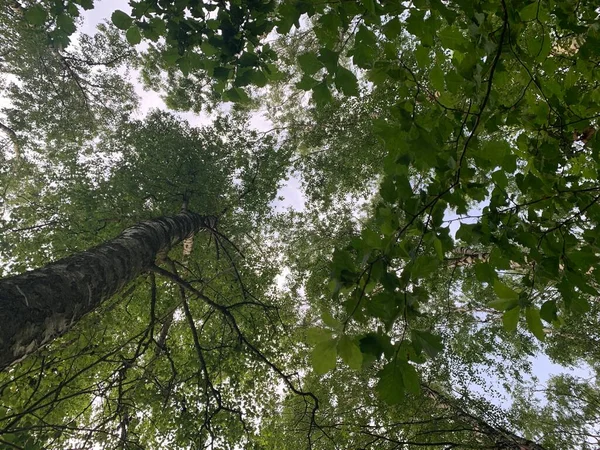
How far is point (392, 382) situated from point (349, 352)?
0.44 ft

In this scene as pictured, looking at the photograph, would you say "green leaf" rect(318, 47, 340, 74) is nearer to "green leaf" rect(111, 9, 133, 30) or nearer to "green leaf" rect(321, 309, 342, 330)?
"green leaf" rect(321, 309, 342, 330)

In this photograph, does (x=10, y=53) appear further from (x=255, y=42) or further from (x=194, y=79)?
(x=255, y=42)

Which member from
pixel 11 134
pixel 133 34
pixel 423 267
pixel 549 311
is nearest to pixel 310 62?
pixel 423 267

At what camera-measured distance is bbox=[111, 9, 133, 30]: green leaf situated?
191 cm

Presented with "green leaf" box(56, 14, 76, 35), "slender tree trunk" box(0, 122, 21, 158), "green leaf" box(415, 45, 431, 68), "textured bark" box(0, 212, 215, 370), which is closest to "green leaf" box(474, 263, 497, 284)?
"green leaf" box(415, 45, 431, 68)

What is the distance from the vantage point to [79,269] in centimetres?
237

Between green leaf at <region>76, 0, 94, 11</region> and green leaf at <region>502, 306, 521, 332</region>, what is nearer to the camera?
green leaf at <region>502, 306, 521, 332</region>

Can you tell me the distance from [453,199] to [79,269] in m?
2.54

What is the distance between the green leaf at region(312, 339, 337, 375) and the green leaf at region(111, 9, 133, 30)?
2.15m

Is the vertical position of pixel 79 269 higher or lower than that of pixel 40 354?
higher

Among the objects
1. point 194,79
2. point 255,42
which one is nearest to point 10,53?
point 194,79

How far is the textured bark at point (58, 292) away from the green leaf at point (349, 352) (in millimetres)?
1793

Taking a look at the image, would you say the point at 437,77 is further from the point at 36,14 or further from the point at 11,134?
the point at 11,134

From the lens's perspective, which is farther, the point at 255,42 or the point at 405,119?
the point at 255,42
